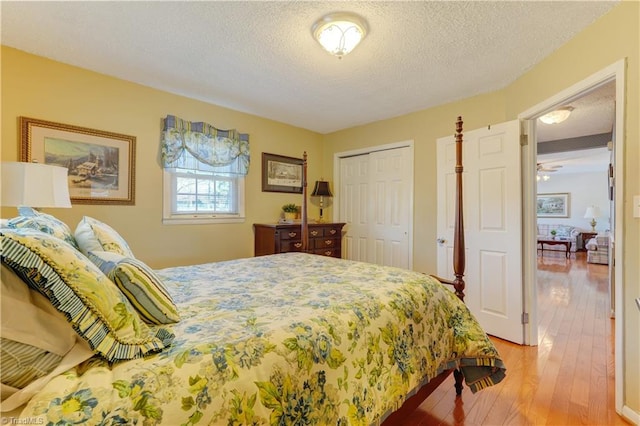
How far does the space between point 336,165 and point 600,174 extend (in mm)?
8954

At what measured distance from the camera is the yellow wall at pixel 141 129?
2248 mm

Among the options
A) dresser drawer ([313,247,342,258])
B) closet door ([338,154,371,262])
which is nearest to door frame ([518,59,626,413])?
A: closet door ([338,154,371,262])

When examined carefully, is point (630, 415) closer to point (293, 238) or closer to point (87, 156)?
point (293, 238)

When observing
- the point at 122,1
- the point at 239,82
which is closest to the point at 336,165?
the point at 239,82

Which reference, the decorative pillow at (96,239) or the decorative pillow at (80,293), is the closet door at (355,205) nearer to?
the decorative pillow at (96,239)

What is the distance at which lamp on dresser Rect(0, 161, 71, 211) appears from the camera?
1700mm

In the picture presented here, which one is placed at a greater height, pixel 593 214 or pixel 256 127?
pixel 256 127

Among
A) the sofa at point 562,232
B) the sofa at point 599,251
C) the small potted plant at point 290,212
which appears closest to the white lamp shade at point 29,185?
the small potted plant at point 290,212

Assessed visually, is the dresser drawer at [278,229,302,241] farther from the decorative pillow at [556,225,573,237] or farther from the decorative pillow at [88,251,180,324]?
the decorative pillow at [556,225,573,237]

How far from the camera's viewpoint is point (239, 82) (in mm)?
2746

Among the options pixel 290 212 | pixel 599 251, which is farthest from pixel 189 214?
pixel 599 251

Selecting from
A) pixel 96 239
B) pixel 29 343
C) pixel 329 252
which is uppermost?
pixel 96 239

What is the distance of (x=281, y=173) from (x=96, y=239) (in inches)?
112

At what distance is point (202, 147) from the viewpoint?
319cm
